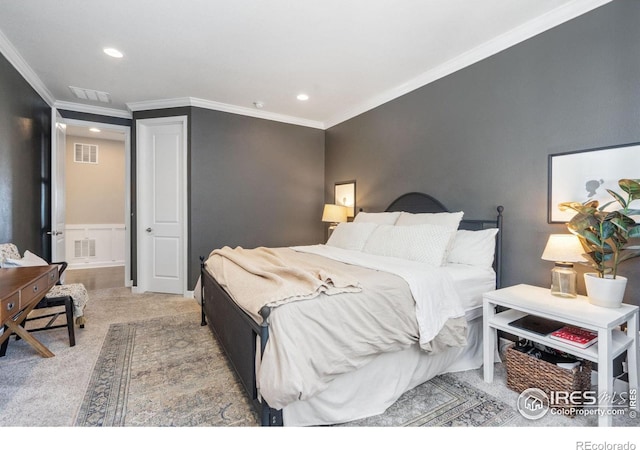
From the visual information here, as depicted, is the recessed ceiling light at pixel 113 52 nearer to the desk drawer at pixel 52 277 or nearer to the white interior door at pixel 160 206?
the white interior door at pixel 160 206

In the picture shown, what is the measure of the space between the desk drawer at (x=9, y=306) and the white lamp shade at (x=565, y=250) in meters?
3.12

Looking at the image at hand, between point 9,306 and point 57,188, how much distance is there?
9.16ft

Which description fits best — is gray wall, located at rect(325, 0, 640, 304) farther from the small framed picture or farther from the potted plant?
the small framed picture

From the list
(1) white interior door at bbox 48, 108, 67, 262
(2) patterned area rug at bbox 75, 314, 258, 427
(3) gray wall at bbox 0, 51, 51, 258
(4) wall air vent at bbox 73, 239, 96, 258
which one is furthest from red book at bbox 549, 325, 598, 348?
(4) wall air vent at bbox 73, 239, 96, 258

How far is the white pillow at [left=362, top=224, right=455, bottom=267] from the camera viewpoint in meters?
2.48

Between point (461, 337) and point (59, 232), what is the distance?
15.4 ft

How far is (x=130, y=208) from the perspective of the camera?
471 centimetres

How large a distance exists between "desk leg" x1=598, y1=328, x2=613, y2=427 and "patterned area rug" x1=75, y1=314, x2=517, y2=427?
425 millimetres

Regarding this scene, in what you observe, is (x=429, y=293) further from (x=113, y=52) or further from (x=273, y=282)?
(x=113, y=52)

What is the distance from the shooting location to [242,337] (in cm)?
183

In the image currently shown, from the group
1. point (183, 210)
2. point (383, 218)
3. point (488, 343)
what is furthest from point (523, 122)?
point (183, 210)

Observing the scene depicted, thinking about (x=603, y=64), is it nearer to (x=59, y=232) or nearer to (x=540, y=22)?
(x=540, y=22)

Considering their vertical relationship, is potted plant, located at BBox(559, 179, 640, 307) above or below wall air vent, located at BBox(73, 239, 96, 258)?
above

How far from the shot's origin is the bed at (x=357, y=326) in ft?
4.92
